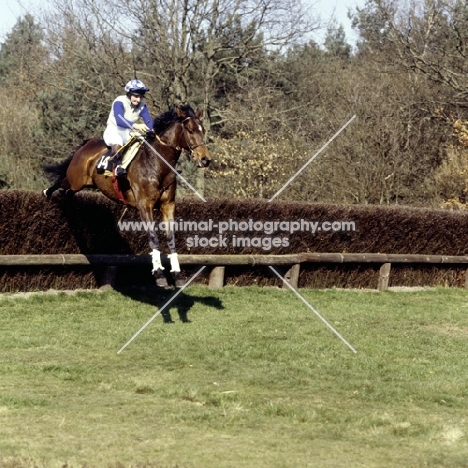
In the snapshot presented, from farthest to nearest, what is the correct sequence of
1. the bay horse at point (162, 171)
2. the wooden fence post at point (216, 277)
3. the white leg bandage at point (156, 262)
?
the wooden fence post at point (216, 277) → the bay horse at point (162, 171) → the white leg bandage at point (156, 262)

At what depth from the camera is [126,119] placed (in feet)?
40.8

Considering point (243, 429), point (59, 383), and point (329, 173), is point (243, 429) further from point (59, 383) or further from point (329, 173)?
point (329, 173)

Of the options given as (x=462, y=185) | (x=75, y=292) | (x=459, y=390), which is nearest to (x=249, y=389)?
(x=459, y=390)

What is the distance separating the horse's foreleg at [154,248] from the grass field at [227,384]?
0.67 m

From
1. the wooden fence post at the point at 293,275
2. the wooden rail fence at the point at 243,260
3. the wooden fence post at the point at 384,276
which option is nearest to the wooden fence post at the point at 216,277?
the wooden rail fence at the point at 243,260

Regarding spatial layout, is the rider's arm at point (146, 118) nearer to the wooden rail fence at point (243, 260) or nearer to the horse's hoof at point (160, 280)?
the horse's hoof at point (160, 280)

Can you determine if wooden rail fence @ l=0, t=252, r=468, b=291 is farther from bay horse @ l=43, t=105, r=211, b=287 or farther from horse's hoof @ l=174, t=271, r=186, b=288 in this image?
horse's hoof @ l=174, t=271, r=186, b=288

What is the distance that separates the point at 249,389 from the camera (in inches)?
341

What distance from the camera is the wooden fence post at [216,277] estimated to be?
49.9ft

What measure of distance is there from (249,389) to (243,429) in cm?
146

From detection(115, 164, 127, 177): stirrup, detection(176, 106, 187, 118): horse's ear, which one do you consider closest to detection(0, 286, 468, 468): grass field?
detection(115, 164, 127, 177): stirrup

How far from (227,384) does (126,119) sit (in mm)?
4989

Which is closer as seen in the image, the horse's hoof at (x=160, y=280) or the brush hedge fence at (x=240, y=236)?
the horse's hoof at (x=160, y=280)

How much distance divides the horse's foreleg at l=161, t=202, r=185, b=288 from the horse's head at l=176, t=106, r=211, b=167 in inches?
33.3
